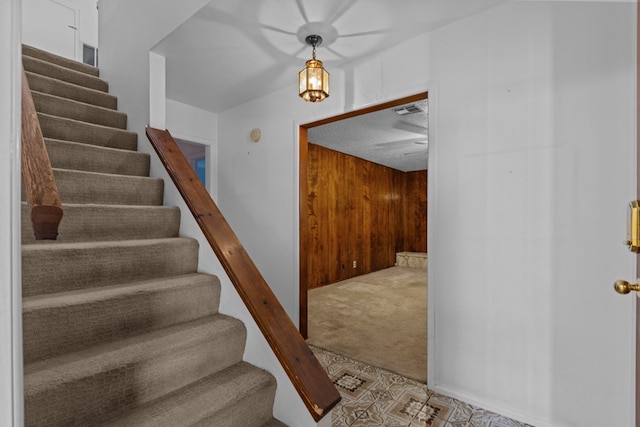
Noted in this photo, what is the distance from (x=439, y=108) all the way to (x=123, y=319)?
213 centimetres

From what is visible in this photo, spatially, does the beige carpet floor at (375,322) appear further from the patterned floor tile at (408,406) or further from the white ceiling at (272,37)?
the white ceiling at (272,37)

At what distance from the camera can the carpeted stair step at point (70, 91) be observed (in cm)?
228

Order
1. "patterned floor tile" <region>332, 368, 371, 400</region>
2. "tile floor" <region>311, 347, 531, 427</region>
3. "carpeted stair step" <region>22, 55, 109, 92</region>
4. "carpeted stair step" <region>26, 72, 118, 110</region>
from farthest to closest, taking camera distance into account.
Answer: "carpeted stair step" <region>22, 55, 109, 92</region> → "carpeted stair step" <region>26, 72, 118, 110</region> → "patterned floor tile" <region>332, 368, 371, 400</region> → "tile floor" <region>311, 347, 531, 427</region>

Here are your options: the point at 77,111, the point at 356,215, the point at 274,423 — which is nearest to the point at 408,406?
the point at 274,423

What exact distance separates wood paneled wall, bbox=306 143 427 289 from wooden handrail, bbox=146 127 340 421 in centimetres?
210

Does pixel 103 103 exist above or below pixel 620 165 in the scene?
above

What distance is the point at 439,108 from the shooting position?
2062 mm

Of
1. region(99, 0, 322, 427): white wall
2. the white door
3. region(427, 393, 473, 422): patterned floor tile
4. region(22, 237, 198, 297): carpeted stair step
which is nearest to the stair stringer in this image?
region(99, 0, 322, 427): white wall

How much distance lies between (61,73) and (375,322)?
3626 mm

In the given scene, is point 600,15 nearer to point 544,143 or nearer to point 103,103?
point 544,143

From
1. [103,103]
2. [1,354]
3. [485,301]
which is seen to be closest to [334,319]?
[485,301]

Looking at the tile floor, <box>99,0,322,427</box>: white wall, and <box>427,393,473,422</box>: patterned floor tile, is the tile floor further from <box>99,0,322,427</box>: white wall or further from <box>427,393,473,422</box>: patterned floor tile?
<box>99,0,322,427</box>: white wall

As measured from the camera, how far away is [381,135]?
4508 millimetres

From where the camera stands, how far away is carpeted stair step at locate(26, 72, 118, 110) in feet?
7.47
